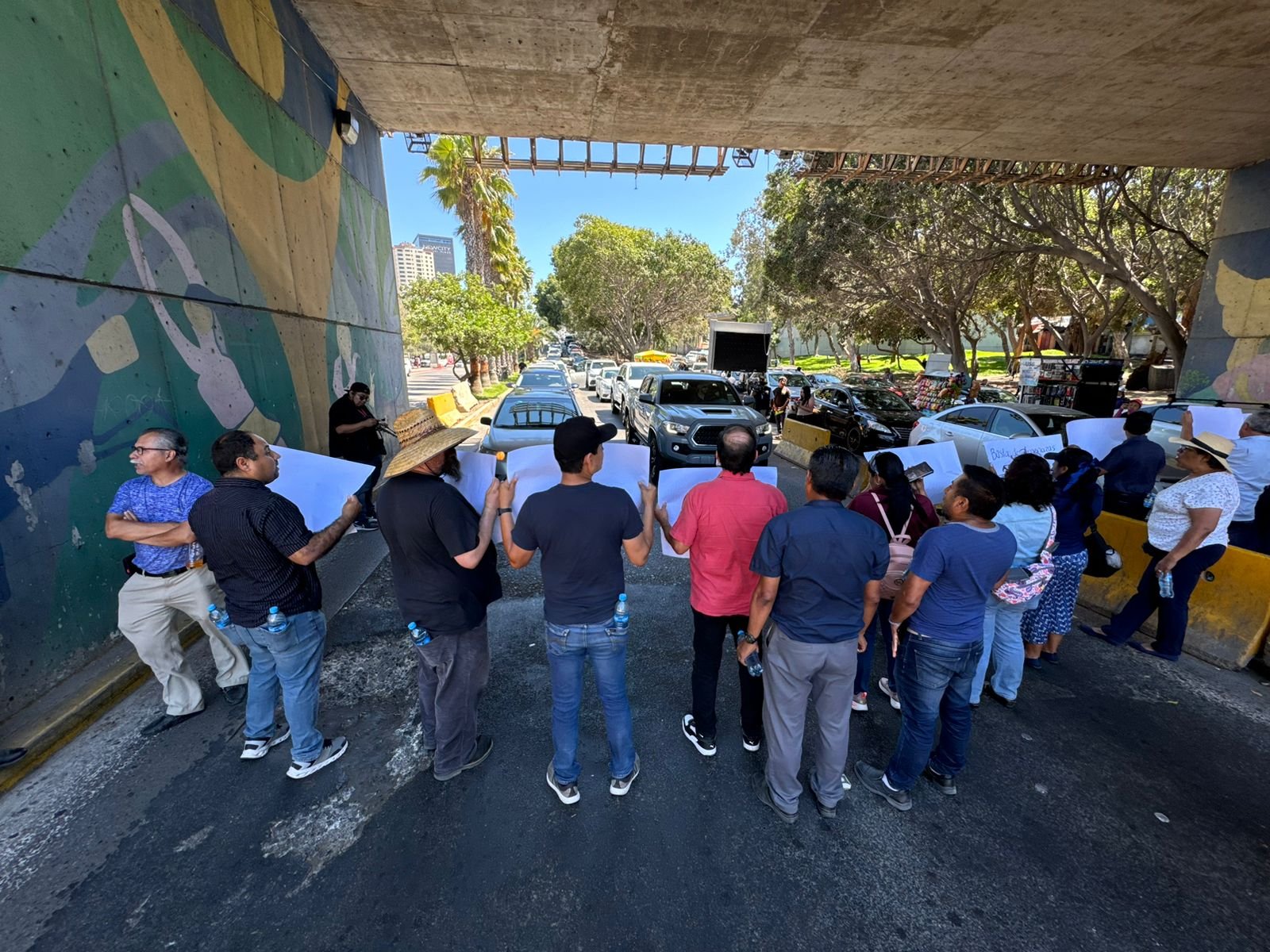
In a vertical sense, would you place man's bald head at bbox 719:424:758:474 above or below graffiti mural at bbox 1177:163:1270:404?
below

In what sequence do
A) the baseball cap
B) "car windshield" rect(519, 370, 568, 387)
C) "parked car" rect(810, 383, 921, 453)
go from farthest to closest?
1. "car windshield" rect(519, 370, 568, 387)
2. "parked car" rect(810, 383, 921, 453)
3. the baseball cap

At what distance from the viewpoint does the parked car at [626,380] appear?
1689cm

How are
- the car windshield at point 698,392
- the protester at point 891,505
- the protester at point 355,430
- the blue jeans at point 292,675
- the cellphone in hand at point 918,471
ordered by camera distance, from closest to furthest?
the blue jeans at point 292,675
the protester at point 891,505
the cellphone in hand at point 918,471
the protester at point 355,430
the car windshield at point 698,392

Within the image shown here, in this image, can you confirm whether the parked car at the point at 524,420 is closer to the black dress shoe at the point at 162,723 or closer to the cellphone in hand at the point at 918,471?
the black dress shoe at the point at 162,723

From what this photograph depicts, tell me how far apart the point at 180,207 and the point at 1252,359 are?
51.3ft

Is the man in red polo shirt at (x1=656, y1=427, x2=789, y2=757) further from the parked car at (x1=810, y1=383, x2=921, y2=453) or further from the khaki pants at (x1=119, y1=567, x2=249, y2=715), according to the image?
the parked car at (x1=810, y1=383, x2=921, y2=453)

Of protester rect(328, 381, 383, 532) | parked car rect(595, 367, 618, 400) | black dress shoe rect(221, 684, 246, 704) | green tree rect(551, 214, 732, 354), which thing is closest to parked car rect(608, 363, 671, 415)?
parked car rect(595, 367, 618, 400)

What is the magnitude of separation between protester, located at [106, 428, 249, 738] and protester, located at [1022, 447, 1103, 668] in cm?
558

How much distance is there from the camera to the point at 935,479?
3.71m

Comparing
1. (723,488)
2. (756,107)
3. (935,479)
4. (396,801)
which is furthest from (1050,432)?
(396,801)

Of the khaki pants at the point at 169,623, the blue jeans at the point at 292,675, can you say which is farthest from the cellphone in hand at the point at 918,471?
the khaki pants at the point at 169,623

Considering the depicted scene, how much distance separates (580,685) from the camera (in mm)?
2578

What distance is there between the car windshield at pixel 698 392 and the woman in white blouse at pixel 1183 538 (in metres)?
6.91

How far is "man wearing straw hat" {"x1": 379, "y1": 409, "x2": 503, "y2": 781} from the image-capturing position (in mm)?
2334
